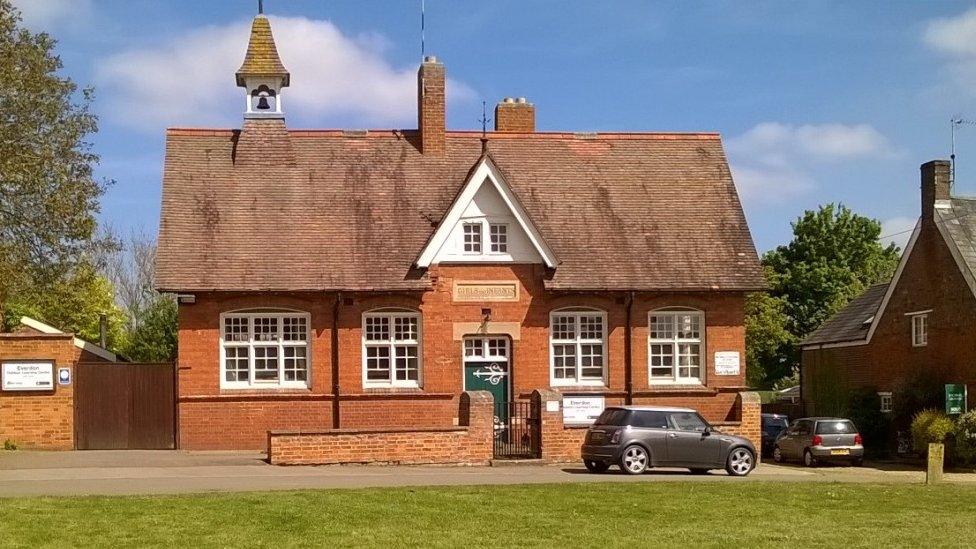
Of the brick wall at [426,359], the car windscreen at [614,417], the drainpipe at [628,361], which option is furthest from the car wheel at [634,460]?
the drainpipe at [628,361]

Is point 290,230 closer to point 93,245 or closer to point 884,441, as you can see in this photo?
point 93,245

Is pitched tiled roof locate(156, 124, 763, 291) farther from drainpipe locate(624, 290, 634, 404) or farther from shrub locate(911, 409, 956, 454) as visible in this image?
shrub locate(911, 409, 956, 454)

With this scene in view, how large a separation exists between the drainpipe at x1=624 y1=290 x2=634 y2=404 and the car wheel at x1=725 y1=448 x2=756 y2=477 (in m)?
6.26

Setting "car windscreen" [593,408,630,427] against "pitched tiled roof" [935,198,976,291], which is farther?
"pitched tiled roof" [935,198,976,291]

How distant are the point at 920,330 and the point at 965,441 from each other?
7249 mm

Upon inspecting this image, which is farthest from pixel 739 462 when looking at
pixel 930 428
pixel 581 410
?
pixel 930 428

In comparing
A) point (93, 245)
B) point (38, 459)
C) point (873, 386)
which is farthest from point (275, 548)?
point (873, 386)

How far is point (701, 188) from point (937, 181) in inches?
295

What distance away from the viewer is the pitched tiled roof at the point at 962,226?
107ft

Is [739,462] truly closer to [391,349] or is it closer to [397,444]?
[397,444]

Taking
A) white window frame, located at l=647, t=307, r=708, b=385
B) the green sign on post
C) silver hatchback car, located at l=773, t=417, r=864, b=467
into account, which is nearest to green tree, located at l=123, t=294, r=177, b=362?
white window frame, located at l=647, t=307, r=708, b=385

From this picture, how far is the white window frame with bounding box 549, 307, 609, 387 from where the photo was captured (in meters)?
30.1

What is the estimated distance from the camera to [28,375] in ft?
89.0

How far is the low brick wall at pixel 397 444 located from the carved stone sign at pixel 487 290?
5.29 metres
